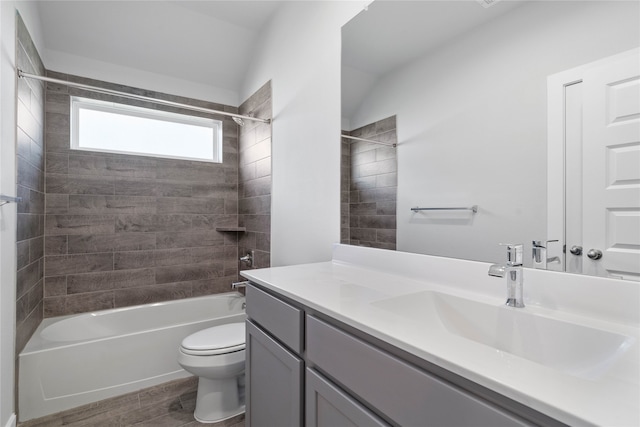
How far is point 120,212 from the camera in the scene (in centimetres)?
259

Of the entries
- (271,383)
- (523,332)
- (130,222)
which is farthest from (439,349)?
(130,222)

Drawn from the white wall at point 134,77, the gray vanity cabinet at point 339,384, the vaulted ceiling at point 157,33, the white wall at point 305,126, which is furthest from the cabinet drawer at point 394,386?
the white wall at point 134,77

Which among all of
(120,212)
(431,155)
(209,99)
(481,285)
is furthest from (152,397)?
(209,99)

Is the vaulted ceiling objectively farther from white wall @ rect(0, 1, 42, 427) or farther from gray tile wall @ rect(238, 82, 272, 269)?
white wall @ rect(0, 1, 42, 427)

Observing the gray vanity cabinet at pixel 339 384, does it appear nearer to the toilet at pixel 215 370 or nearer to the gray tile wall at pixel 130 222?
the toilet at pixel 215 370

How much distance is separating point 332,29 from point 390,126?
2.63 ft

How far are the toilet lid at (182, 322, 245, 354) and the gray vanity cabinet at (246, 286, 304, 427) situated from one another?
19.1 inches

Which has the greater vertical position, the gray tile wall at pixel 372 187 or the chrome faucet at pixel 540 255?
the gray tile wall at pixel 372 187

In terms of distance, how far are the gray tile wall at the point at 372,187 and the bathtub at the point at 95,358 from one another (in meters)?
1.45

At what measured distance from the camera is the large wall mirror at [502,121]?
0.76 m

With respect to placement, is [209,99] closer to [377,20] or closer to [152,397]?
[377,20]

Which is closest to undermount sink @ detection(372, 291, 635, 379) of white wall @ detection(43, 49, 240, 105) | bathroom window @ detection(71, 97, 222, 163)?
bathroom window @ detection(71, 97, 222, 163)

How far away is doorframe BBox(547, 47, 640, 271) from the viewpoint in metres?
0.85

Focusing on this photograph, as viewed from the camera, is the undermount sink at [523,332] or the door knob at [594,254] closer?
the undermount sink at [523,332]
